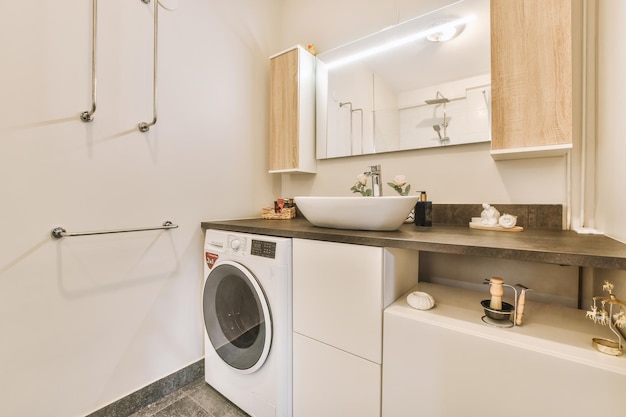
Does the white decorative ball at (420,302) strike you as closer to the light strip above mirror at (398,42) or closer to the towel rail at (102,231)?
the towel rail at (102,231)

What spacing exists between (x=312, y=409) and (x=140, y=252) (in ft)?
3.59

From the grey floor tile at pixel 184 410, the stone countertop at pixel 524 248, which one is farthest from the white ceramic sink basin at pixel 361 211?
the grey floor tile at pixel 184 410

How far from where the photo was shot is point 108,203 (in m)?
1.23

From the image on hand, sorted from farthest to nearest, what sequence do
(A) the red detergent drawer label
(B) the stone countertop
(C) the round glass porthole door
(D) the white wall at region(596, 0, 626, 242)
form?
(A) the red detergent drawer label, (C) the round glass porthole door, (D) the white wall at region(596, 0, 626, 242), (B) the stone countertop

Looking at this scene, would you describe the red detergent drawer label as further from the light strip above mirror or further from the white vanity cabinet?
the light strip above mirror

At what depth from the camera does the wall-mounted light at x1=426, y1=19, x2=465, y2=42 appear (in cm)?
139

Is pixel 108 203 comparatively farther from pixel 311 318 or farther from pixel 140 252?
pixel 311 318

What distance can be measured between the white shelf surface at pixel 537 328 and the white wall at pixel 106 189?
4.03ft

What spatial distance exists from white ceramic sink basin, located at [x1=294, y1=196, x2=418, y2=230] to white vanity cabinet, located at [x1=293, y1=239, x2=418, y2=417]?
0.13m

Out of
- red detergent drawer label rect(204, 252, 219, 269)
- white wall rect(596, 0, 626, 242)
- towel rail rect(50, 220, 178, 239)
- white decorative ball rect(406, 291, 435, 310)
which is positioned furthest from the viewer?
red detergent drawer label rect(204, 252, 219, 269)

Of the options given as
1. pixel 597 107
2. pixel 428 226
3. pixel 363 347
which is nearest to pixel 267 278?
pixel 363 347

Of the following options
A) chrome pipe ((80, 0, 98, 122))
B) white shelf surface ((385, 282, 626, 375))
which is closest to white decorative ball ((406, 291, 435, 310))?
white shelf surface ((385, 282, 626, 375))

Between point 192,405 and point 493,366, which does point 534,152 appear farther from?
point 192,405

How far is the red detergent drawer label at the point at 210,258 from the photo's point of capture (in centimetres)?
144
